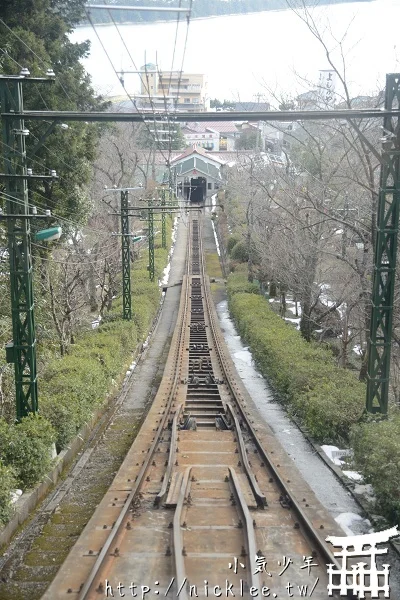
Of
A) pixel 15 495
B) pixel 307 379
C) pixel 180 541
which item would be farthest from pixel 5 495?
pixel 307 379

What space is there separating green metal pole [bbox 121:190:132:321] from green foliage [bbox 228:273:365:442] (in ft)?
14.8

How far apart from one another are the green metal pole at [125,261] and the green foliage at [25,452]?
1208 cm

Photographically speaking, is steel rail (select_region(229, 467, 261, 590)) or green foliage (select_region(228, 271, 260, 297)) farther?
green foliage (select_region(228, 271, 260, 297))

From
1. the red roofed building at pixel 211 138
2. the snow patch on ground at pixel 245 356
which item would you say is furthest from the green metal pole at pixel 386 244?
the red roofed building at pixel 211 138

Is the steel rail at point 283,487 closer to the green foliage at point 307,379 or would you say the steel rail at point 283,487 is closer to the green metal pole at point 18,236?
the green foliage at point 307,379

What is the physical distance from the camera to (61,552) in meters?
7.67

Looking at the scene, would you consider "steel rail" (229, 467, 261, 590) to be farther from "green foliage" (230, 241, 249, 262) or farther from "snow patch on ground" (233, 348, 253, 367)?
"green foliage" (230, 241, 249, 262)

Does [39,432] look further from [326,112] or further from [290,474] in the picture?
[326,112]

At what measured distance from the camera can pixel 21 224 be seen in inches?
395

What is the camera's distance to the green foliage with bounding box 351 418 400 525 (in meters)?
7.73

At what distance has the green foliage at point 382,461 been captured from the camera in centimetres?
773

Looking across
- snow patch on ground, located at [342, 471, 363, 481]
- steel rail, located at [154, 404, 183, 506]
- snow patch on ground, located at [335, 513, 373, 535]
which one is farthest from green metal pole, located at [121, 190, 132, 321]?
snow patch on ground, located at [335, 513, 373, 535]

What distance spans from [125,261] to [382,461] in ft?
49.7

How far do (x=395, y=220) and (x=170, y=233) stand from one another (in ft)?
157
